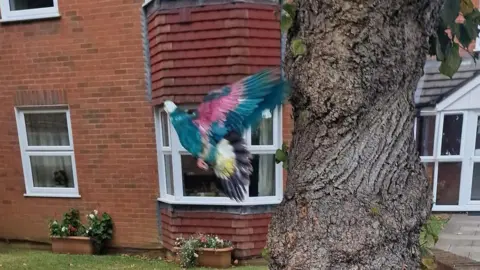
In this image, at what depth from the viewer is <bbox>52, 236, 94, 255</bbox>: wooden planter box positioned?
19.2 feet

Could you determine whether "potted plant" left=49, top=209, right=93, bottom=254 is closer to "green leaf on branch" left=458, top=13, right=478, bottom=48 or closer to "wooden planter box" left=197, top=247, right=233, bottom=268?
"wooden planter box" left=197, top=247, right=233, bottom=268

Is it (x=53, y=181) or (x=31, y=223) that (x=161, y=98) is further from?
(x=31, y=223)

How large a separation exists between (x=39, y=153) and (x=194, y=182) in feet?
9.45

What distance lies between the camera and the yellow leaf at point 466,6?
1424mm

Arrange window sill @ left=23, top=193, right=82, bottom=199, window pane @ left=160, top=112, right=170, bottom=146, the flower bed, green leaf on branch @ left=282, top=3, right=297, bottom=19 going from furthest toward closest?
window sill @ left=23, top=193, right=82, bottom=199 → the flower bed → window pane @ left=160, top=112, right=170, bottom=146 → green leaf on branch @ left=282, top=3, right=297, bottom=19

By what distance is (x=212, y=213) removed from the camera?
5.27 metres

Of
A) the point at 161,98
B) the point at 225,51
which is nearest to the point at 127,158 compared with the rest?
the point at 161,98

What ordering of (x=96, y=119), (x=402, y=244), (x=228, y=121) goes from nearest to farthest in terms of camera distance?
(x=402, y=244)
(x=228, y=121)
(x=96, y=119)

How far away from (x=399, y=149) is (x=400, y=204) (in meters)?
0.17

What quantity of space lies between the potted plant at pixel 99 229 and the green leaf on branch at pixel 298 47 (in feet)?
18.2

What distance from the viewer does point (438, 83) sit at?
5.84 m

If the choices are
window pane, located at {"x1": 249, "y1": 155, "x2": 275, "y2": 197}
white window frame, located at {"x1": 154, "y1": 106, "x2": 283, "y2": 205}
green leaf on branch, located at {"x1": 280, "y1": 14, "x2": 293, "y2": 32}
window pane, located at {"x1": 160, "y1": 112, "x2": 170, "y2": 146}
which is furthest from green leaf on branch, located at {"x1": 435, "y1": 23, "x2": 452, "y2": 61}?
window pane, located at {"x1": 160, "y1": 112, "x2": 170, "y2": 146}

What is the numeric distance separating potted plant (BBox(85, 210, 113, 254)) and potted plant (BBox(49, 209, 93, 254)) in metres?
0.09

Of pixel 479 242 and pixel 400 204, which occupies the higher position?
pixel 400 204
